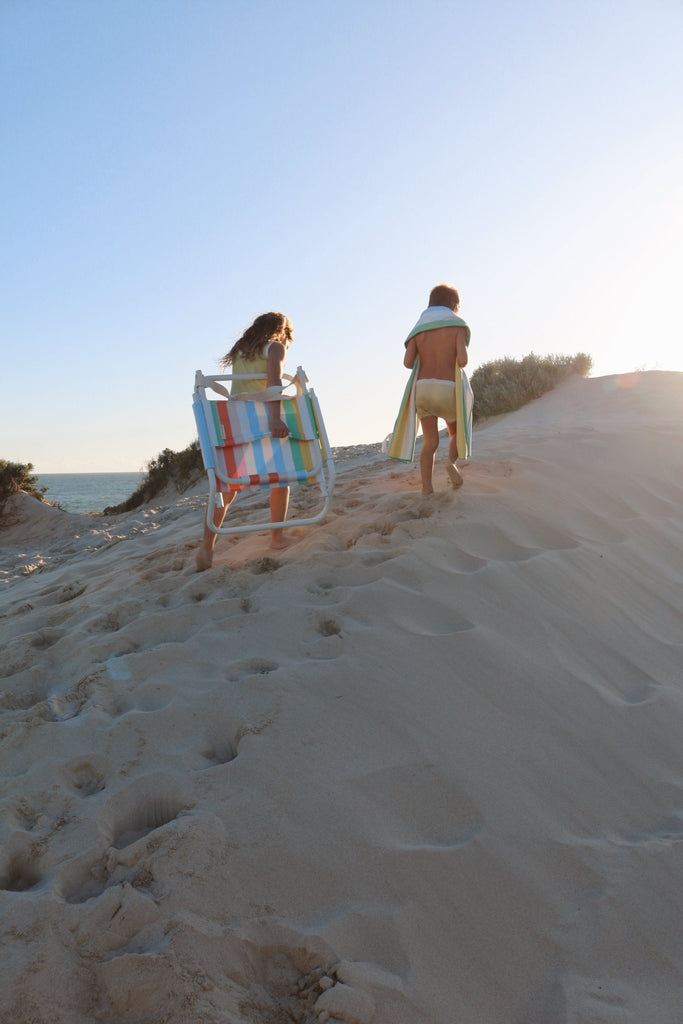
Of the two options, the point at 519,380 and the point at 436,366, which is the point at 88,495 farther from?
the point at 436,366

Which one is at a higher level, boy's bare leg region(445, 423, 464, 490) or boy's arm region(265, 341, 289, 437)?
boy's arm region(265, 341, 289, 437)

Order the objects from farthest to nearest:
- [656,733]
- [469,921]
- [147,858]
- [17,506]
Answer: [17,506] < [656,733] < [147,858] < [469,921]

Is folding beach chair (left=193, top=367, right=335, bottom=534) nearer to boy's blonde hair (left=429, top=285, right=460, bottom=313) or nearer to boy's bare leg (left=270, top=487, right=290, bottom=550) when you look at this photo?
boy's bare leg (left=270, top=487, right=290, bottom=550)

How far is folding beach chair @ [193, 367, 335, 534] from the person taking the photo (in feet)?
13.0


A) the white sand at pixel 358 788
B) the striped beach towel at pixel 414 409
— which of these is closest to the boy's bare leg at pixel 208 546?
the white sand at pixel 358 788

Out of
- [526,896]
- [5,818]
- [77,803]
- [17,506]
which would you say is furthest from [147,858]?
[17,506]

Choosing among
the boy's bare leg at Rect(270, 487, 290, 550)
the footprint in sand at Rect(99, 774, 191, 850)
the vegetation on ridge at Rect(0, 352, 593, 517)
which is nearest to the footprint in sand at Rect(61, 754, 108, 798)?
the footprint in sand at Rect(99, 774, 191, 850)

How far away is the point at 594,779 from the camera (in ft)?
7.17

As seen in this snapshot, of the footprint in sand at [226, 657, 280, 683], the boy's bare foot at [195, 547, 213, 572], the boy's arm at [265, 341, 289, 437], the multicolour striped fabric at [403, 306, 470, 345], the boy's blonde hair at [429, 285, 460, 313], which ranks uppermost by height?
the boy's blonde hair at [429, 285, 460, 313]

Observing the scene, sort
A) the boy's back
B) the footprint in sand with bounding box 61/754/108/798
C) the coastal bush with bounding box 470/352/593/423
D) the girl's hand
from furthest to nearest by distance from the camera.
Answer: the coastal bush with bounding box 470/352/593/423, the boy's back, the girl's hand, the footprint in sand with bounding box 61/754/108/798

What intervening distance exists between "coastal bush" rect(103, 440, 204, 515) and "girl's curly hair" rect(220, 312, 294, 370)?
27.1ft

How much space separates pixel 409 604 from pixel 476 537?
0.88 metres

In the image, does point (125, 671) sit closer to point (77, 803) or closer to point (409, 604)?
point (77, 803)

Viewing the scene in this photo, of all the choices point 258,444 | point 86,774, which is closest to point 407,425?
point 258,444
